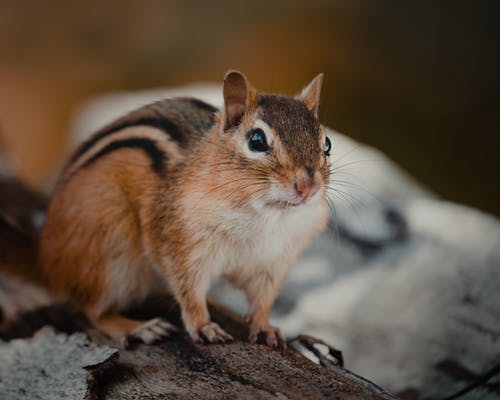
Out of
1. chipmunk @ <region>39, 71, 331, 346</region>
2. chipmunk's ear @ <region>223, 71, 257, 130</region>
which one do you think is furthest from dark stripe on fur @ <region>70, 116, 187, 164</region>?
chipmunk's ear @ <region>223, 71, 257, 130</region>

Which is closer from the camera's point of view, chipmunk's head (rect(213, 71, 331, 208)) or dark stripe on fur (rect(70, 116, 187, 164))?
chipmunk's head (rect(213, 71, 331, 208))

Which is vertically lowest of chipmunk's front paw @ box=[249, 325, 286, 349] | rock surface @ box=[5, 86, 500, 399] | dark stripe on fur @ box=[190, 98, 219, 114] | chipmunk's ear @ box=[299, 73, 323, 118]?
chipmunk's front paw @ box=[249, 325, 286, 349]

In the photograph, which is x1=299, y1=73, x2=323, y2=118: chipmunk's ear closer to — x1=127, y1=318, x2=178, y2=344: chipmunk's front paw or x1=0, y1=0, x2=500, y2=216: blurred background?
x1=0, y1=0, x2=500, y2=216: blurred background

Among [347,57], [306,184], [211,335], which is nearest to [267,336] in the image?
[211,335]

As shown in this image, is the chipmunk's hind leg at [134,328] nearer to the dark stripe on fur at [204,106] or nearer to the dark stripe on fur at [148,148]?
the dark stripe on fur at [148,148]

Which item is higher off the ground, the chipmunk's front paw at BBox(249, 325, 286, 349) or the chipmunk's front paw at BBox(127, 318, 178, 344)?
the chipmunk's front paw at BBox(249, 325, 286, 349)

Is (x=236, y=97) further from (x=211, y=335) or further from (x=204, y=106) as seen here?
(x=211, y=335)
